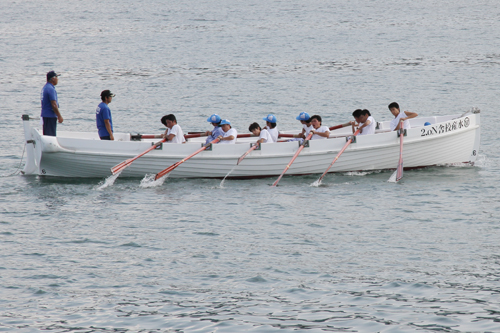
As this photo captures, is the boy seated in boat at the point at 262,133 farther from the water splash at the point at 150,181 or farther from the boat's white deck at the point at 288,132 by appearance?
the water splash at the point at 150,181

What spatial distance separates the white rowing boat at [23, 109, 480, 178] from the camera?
17.4 meters

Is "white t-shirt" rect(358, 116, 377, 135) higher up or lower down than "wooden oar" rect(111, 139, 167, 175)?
higher up

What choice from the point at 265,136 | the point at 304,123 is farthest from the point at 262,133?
the point at 304,123

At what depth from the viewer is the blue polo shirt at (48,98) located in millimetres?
17141

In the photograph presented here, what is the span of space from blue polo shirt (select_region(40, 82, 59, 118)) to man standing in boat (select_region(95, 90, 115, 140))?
118cm

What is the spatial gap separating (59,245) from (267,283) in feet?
15.2

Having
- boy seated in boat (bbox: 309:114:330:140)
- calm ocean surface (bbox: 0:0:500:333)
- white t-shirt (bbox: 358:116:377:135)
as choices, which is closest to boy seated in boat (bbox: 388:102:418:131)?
white t-shirt (bbox: 358:116:377:135)

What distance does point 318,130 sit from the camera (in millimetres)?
18375

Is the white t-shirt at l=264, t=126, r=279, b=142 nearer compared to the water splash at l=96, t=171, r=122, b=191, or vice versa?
the water splash at l=96, t=171, r=122, b=191

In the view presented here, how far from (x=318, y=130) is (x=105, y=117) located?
592 cm

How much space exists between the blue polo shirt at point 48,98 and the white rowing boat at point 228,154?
51cm

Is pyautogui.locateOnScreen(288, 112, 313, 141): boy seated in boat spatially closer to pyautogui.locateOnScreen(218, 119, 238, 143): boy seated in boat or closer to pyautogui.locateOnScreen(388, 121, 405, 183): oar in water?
pyautogui.locateOnScreen(218, 119, 238, 143): boy seated in boat

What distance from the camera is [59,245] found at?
1344cm

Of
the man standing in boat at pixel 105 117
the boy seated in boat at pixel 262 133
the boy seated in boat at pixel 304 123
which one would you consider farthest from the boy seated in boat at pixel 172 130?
the boy seated in boat at pixel 304 123
